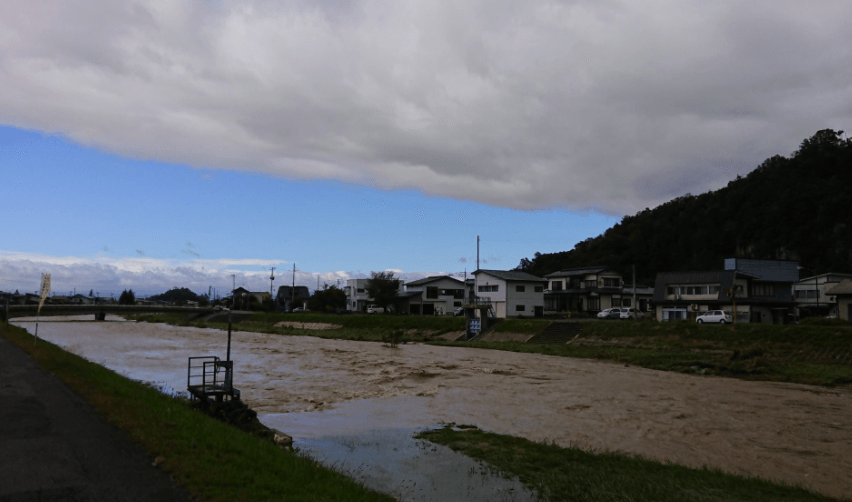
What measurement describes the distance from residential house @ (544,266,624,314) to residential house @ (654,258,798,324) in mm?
16444

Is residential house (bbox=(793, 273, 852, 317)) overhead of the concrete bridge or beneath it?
overhead

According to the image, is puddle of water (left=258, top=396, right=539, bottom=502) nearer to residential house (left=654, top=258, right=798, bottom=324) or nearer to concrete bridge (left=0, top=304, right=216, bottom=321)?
residential house (left=654, top=258, right=798, bottom=324)

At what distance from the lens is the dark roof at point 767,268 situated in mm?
60625

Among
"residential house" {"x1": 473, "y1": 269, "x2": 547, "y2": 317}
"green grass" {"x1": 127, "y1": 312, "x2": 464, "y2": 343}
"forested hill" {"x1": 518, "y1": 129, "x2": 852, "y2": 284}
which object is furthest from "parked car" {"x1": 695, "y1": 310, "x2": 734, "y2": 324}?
"forested hill" {"x1": 518, "y1": 129, "x2": 852, "y2": 284}

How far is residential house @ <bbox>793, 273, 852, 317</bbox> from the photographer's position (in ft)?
190

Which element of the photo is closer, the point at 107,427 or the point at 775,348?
the point at 107,427

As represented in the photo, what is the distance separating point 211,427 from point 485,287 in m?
57.5

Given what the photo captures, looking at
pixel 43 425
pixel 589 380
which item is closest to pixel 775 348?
pixel 589 380

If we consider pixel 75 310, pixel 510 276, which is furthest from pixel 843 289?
pixel 75 310

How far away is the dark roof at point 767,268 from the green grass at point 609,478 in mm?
57017

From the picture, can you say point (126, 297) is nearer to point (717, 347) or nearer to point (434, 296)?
point (434, 296)

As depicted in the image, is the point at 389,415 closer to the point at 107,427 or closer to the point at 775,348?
the point at 107,427

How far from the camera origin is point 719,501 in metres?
8.77

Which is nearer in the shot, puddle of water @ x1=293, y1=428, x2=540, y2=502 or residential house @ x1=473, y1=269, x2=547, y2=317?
puddle of water @ x1=293, y1=428, x2=540, y2=502
